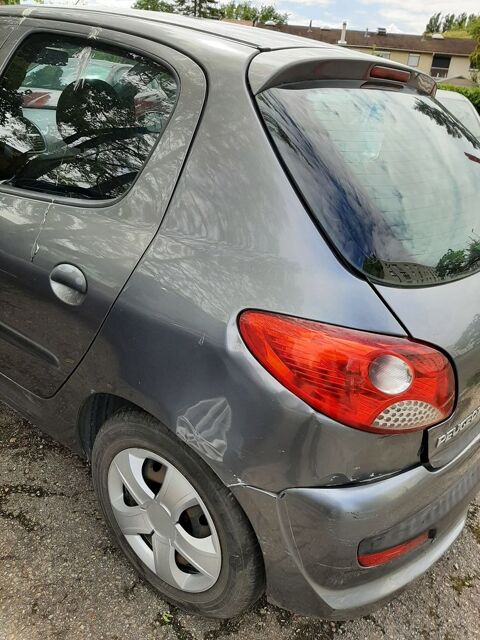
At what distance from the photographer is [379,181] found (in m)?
1.51

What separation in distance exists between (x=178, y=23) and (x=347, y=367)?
132 centimetres

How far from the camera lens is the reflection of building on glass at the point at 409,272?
1.35m

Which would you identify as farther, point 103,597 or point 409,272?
point 103,597

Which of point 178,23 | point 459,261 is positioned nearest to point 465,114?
point 178,23

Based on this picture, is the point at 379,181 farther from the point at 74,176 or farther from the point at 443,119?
the point at 74,176

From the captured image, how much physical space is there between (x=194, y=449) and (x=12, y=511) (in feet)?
3.60

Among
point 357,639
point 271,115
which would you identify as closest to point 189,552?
point 357,639

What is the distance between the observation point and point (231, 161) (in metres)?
1.43

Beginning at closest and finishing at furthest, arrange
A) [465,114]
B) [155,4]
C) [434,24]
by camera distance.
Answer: [465,114], [155,4], [434,24]

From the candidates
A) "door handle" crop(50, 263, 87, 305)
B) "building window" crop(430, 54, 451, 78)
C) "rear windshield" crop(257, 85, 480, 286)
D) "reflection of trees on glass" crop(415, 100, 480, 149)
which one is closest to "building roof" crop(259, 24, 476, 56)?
"building window" crop(430, 54, 451, 78)

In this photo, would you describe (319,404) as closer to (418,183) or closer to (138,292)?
(138,292)

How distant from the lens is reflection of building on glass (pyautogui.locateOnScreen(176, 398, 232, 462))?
134cm

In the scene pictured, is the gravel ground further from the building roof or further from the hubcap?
the building roof

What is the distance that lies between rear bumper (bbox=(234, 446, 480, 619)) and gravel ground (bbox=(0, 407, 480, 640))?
39cm
